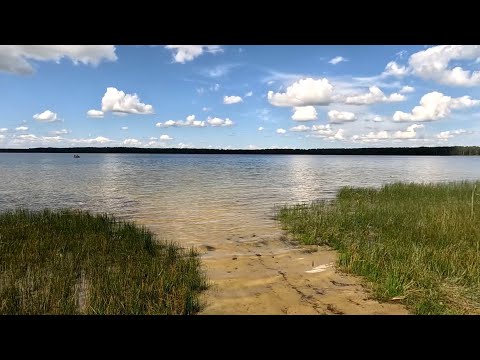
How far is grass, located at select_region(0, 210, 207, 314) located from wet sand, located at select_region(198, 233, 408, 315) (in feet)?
1.75

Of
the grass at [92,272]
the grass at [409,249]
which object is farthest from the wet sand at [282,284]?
the grass at [92,272]

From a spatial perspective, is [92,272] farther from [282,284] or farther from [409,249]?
[409,249]

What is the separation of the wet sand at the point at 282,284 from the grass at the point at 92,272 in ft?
1.75

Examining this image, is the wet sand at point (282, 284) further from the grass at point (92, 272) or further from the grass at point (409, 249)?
the grass at point (92, 272)

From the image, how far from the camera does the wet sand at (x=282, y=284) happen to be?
598 centimetres

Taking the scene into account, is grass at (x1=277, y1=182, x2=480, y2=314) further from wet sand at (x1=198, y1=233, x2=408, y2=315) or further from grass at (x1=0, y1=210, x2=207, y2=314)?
grass at (x1=0, y1=210, x2=207, y2=314)

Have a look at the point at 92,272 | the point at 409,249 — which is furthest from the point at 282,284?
the point at 92,272

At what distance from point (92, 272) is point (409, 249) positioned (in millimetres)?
7375

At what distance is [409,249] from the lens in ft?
28.1

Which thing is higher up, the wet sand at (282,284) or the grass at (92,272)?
the grass at (92,272)

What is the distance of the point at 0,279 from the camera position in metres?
6.85

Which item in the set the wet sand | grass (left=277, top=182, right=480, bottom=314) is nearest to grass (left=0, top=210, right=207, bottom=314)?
the wet sand
